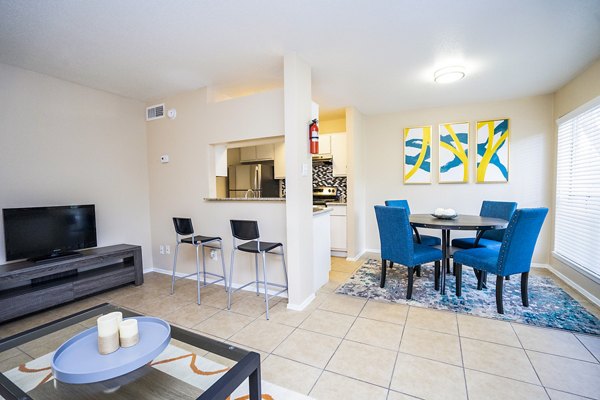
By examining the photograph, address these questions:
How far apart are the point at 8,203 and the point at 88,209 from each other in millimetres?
645

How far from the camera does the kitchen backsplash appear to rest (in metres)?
5.06

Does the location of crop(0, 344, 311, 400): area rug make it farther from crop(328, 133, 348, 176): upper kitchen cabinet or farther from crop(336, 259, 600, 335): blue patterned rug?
crop(328, 133, 348, 176): upper kitchen cabinet

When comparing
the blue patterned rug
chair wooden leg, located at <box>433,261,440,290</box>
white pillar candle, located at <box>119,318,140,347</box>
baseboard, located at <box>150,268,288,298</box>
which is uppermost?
white pillar candle, located at <box>119,318,140,347</box>

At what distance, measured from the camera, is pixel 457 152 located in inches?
167

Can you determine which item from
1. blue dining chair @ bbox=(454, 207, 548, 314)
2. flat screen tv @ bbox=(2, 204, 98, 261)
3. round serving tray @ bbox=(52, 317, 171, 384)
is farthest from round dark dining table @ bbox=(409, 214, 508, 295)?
flat screen tv @ bbox=(2, 204, 98, 261)

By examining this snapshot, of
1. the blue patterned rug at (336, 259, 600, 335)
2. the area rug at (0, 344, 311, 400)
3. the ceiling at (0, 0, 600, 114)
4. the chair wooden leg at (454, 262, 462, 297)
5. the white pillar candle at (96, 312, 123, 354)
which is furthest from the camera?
the chair wooden leg at (454, 262, 462, 297)

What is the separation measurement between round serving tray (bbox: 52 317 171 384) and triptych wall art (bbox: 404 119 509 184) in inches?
168

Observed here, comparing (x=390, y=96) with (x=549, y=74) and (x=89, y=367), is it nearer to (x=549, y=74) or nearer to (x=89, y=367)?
(x=549, y=74)

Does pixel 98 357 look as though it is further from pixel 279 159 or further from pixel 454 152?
pixel 454 152

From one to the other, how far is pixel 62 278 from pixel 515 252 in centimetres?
457

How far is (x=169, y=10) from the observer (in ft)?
6.23

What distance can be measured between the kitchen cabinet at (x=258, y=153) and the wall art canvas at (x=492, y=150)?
3.50 meters

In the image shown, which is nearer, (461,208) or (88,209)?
(88,209)

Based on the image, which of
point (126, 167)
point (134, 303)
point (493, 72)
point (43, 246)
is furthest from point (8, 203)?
point (493, 72)
